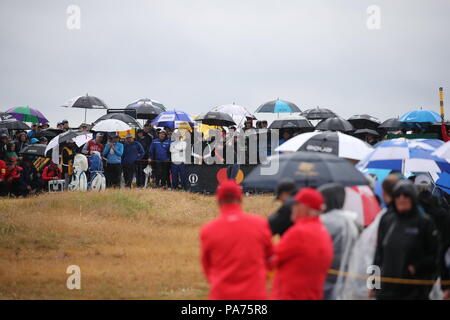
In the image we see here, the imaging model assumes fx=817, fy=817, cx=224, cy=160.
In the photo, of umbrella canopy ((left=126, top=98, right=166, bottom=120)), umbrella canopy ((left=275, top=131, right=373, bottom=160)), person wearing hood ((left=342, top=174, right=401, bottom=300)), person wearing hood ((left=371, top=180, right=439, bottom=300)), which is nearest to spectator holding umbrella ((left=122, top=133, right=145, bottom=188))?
umbrella canopy ((left=126, top=98, right=166, bottom=120))

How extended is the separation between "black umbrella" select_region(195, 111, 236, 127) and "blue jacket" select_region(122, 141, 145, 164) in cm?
270

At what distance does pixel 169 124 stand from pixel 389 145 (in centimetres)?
1528

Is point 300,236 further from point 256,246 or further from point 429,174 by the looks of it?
point 429,174

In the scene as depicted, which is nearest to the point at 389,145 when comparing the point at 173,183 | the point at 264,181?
the point at 264,181

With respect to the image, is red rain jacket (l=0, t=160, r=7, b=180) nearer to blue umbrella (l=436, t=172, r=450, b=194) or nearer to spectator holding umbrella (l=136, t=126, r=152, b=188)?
spectator holding umbrella (l=136, t=126, r=152, b=188)

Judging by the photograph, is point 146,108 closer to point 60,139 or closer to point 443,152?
point 60,139

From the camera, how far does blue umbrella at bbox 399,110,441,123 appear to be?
29.3 metres

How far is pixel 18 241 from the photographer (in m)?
20.1

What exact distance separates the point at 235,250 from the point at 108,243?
40.3 ft

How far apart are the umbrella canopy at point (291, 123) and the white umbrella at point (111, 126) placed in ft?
16.2

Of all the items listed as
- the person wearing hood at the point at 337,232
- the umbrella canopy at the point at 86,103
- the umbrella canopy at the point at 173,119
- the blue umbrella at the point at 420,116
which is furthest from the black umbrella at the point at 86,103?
the person wearing hood at the point at 337,232

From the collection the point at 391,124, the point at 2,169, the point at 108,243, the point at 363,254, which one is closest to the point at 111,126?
the point at 2,169

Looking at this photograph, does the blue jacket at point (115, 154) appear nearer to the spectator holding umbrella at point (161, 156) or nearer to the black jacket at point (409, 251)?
the spectator holding umbrella at point (161, 156)

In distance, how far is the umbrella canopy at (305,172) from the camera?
11.3 metres
